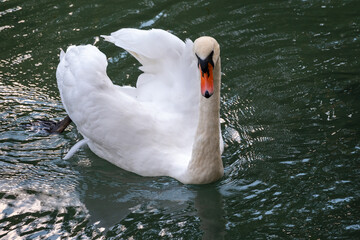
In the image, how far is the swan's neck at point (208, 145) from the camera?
5.80 meters

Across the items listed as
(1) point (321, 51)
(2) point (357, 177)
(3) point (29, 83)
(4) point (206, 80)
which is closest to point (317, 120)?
(2) point (357, 177)

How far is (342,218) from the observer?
217 inches

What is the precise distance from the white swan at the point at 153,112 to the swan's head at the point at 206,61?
319 mm

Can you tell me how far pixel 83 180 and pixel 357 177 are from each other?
2847 mm

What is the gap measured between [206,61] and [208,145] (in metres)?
0.98

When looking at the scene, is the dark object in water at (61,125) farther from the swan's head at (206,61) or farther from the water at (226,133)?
the swan's head at (206,61)

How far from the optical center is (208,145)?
19.5ft

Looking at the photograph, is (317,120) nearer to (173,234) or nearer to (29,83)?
(173,234)

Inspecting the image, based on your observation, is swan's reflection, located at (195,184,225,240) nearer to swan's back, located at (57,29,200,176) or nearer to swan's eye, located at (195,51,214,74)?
swan's back, located at (57,29,200,176)

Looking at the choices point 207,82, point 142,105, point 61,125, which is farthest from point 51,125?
point 207,82

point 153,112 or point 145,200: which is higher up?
point 153,112


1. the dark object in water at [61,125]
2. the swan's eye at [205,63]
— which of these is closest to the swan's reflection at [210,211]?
the swan's eye at [205,63]

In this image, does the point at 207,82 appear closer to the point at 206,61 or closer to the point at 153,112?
the point at 206,61

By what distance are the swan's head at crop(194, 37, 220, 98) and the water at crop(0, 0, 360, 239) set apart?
50.3 inches
